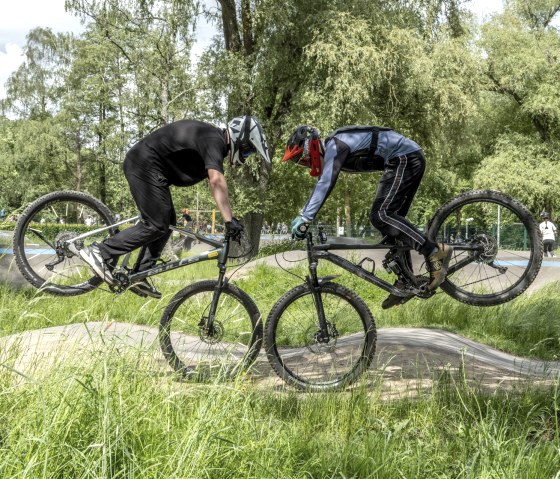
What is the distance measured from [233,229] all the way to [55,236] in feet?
5.39

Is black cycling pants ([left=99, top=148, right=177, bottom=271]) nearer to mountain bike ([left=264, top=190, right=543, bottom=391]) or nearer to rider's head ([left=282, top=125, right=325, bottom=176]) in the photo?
rider's head ([left=282, top=125, right=325, bottom=176])

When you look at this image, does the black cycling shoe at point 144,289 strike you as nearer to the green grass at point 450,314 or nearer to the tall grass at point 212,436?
the tall grass at point 212,436

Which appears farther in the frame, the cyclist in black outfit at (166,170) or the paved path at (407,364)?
the cyclist in black outfit at (166,170)

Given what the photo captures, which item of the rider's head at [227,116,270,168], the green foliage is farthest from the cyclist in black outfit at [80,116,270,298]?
the green foliage

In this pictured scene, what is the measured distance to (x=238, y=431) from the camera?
Answer: 115 inches

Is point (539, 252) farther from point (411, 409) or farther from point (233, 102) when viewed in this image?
point (233, 102)

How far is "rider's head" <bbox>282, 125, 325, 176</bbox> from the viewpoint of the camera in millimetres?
4699

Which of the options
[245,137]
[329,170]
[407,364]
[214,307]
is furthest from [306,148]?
[407,364]

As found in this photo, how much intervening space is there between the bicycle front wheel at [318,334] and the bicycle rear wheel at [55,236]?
1.55 metres

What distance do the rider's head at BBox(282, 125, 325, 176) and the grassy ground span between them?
1.73 meters

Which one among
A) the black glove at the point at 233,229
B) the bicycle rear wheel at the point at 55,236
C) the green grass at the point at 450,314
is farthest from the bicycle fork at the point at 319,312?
the green grass at the point at 450,314

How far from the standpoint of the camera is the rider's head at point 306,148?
4699 millimetres

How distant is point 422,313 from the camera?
9016 mm

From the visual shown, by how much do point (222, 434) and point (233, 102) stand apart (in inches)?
573
